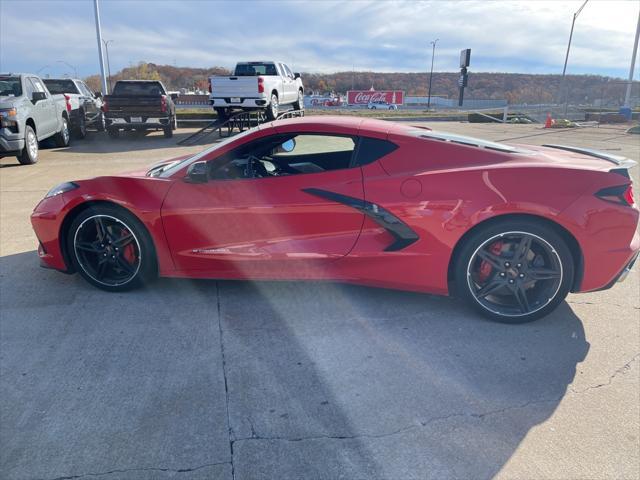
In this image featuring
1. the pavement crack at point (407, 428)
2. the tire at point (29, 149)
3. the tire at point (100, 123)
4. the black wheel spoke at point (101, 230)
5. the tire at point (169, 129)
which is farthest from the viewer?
the tire at point (100, 123)

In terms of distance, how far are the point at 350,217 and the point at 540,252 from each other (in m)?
1.41

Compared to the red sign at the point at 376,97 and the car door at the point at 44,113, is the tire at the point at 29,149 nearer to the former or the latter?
the car door at the point at 44,113

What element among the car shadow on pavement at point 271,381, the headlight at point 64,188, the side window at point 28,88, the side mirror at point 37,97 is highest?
the side window at point 28,88

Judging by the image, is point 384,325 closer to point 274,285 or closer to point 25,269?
point 274,285

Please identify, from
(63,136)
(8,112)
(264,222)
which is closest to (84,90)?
(63,136)

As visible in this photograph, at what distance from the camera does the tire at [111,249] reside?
148 inches

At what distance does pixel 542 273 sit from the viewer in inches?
133

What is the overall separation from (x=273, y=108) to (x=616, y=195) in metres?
14.3

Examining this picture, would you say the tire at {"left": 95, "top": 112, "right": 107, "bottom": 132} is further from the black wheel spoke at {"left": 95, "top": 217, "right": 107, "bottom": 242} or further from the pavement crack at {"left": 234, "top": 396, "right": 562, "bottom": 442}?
the pavement crack at {"left": 234, "top": 396, "right": 562, "bottom": 442}

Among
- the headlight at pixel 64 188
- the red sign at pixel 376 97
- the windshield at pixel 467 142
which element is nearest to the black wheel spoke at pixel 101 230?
the headlight at pixel 64 188

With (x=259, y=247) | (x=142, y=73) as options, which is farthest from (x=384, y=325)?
(x=142, y=73)

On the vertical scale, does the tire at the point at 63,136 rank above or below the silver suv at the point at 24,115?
below

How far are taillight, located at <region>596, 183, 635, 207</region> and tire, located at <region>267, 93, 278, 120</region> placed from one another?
45.3 ft

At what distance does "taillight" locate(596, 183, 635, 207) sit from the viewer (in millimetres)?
3271
